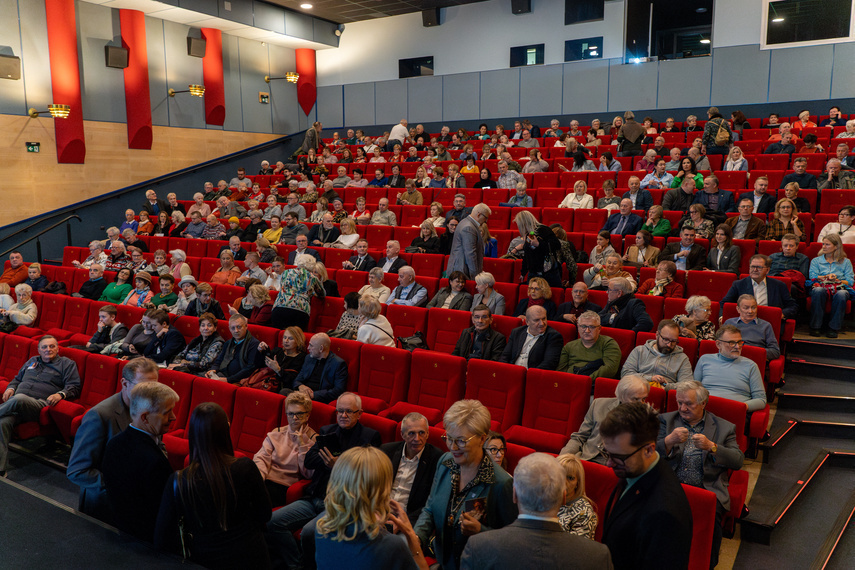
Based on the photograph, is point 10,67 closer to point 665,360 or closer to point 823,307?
point 665,360

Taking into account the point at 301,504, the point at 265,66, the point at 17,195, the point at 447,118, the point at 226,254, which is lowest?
the point at 301,504

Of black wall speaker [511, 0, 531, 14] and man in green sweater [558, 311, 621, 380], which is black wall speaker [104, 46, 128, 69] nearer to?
black wall speaker [511, 0, 531, 14]

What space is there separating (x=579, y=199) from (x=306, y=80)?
9418mm

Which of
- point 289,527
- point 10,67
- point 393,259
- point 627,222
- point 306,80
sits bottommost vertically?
point 289,527

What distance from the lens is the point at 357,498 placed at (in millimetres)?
1564

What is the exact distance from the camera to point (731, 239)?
5.22 m

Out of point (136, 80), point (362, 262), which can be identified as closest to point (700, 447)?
point (362, 262)

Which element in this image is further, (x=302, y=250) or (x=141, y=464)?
(x=302, y=250)

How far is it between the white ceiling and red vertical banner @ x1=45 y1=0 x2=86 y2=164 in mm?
792

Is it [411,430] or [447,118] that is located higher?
[447,118]

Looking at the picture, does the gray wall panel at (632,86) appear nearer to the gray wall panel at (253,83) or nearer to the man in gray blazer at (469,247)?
the man in gray blazer at (469,247)

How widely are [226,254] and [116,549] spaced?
4536 mm

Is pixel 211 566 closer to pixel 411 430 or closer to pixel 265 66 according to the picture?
pixel 411 430

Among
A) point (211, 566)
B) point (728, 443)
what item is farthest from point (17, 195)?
point (728, 443)
